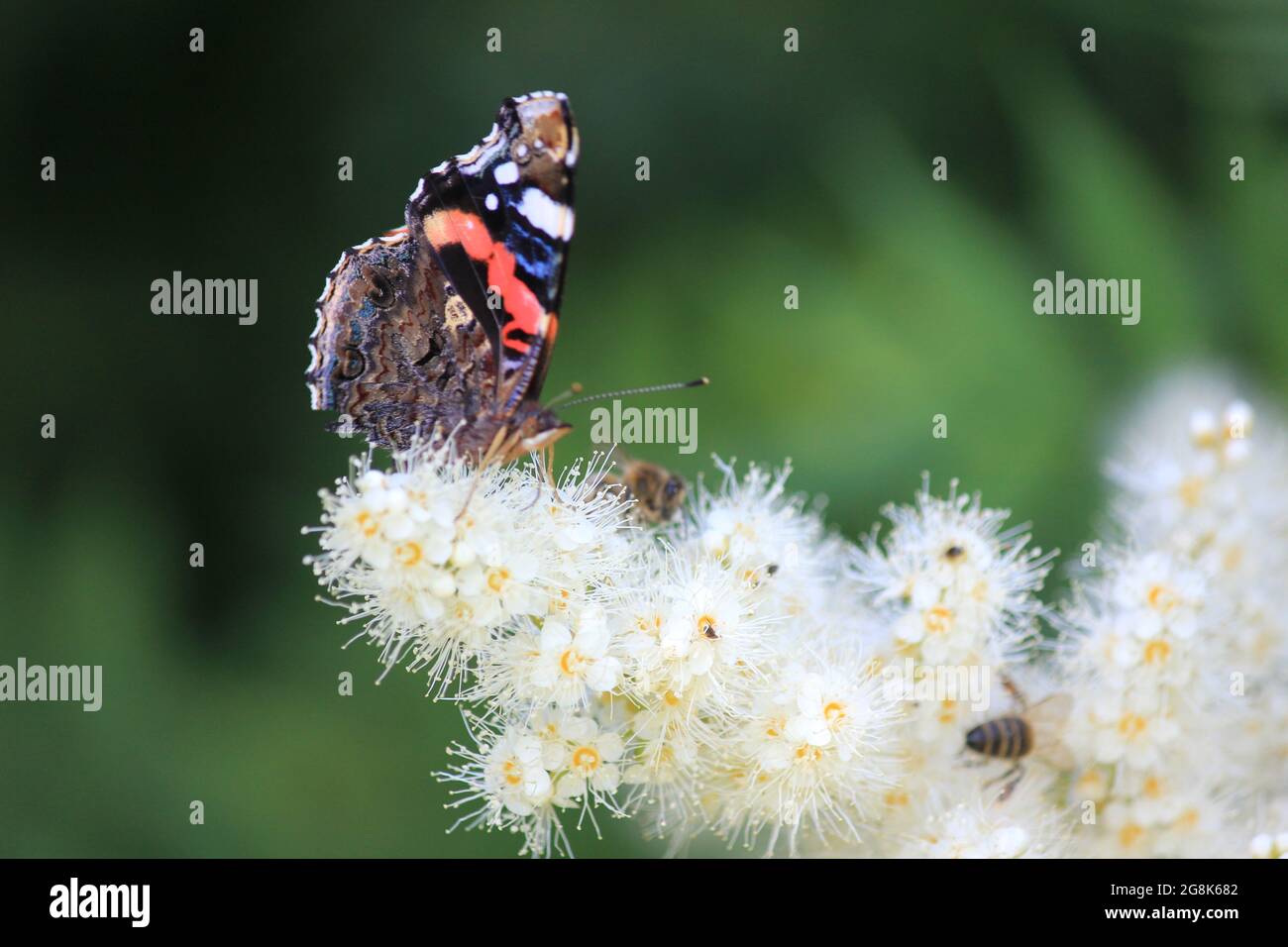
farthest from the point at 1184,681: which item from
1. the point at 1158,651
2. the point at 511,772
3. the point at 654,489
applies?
the point at 511,772

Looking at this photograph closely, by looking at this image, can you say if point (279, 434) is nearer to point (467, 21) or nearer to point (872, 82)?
point (467, 21)

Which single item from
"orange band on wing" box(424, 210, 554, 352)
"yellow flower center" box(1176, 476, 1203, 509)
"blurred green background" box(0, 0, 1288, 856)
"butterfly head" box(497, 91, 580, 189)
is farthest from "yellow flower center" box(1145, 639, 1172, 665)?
"butterfly head" box(497, 91, 580, 189)

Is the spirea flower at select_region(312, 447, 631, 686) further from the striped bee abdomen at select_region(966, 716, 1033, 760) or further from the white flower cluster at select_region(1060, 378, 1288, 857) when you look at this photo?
the white flower cluster at select_region(1060, 378, 1288, 857)

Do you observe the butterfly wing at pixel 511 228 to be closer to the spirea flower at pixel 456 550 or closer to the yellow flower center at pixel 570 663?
the spirea flower at pixel 456 550

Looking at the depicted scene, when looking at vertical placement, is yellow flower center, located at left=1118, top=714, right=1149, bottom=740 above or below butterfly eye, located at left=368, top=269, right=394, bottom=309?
below

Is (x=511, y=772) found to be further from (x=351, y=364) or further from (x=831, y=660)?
(x=351, y=364)

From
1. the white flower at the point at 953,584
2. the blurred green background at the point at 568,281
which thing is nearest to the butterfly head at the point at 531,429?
the white flower at the point at 953,584

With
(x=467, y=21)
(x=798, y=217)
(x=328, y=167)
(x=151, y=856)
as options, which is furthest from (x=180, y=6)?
(x=151, y=856)
